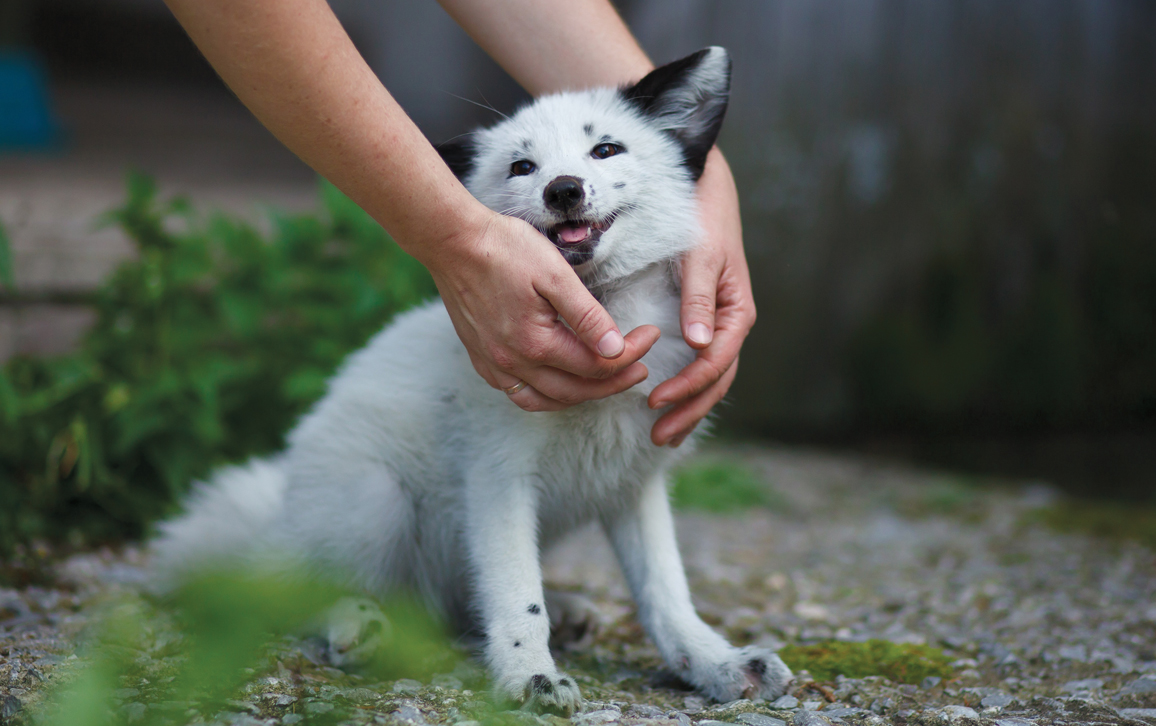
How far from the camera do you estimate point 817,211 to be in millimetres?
4980

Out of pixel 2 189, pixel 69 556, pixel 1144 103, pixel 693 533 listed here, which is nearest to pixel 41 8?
pixel 2 189

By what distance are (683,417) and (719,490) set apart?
240 cm

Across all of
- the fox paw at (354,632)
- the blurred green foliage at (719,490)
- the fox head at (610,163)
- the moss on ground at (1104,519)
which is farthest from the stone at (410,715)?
the moss on ground at (1104,519)

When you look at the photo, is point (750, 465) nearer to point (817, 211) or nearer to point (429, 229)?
point (817, 211)

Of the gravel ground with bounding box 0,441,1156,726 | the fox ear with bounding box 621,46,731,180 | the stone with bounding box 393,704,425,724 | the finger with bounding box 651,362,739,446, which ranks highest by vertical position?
the fox ear with bounding box 621,46,731,180

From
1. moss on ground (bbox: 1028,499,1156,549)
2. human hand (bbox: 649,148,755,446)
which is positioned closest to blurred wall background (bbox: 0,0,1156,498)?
moss on ground (bbox: 1028,499,1156,549)

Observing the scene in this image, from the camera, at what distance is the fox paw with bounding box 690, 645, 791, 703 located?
1786 millimetres

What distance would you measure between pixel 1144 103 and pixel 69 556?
500 centimetres

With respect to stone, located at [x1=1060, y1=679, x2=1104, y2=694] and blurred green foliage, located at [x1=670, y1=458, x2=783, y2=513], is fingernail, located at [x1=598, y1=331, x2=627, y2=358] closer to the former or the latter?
stone, located at [x1=1060, y1=679, x2=1104, y2=694]

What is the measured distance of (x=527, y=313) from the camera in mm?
1573

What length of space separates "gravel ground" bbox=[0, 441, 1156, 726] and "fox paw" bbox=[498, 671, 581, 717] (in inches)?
1.7

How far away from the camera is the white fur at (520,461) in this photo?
71.3 inches

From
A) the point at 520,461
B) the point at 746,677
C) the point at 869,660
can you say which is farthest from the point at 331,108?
the point at 869,660

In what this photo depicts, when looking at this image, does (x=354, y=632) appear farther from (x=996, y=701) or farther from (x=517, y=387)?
(x=996, y=701)
